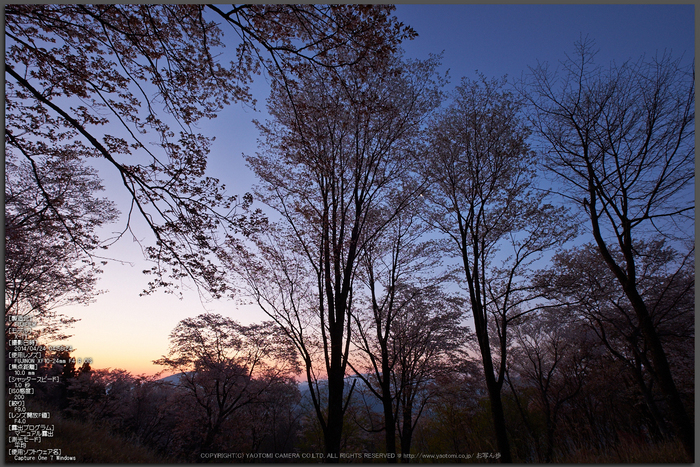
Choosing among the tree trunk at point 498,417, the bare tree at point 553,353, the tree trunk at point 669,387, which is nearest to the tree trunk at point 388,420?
the tree trunk at point 498,417

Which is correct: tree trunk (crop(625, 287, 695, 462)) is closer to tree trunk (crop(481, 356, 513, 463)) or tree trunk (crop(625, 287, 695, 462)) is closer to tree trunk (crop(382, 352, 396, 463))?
tree trunk (crop(481, 356, 513, 463))

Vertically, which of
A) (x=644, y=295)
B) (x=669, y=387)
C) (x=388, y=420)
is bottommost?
(x=388, y=420)

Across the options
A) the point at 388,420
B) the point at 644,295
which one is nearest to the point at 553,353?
the point at 644,295

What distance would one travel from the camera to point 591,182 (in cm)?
566

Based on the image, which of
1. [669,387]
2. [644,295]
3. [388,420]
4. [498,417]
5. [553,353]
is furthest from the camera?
[553,353]

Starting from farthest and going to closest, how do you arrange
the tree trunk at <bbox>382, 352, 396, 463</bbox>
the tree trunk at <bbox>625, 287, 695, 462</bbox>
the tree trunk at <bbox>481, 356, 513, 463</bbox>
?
the tree trunk at <bbox>382, 352, 396, 463</bbox> < the tree trunk at <bbox>481, 356, 513, 463</bbox> < the tree trunk at <bbox>625, 287, 695, 462</bbox>

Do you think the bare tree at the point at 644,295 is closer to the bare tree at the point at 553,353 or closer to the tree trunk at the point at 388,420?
the bare tree at the point at 553,353

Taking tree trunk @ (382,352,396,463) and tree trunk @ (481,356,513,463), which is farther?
tree trunk @ (382,352,396,463)

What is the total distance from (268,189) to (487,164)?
5.64 meters

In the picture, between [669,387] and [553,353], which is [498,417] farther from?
[553,353]

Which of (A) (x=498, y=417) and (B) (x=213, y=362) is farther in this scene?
(B) (x=213, y=362)

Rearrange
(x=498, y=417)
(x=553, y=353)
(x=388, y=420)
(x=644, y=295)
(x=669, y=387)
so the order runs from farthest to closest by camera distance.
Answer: (x=553, y=353), (x=644, y=295), (x=388, y=420), (x=498, y=417), (x=669, y=387)

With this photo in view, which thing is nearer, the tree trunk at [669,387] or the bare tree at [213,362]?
the tree trunk at [669,387]

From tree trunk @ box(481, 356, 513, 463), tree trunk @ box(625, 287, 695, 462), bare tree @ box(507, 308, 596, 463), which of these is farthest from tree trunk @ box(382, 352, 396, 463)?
bare tree @ box(507, 308, 596, 463)
